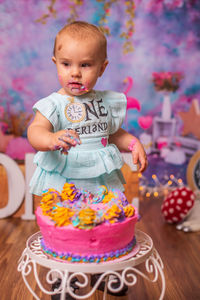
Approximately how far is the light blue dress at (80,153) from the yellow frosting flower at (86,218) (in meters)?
0.29

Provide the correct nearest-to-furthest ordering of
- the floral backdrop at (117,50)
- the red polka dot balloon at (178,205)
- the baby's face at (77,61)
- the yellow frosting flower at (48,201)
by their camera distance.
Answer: the yellow frosting flower at (48,201)
the baby's face at (77,61)
the red polka dot balloon at (178,205)
the floral backdrop at (117,50)

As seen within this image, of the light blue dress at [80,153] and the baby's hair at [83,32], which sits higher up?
the baby's hair at [83,32]

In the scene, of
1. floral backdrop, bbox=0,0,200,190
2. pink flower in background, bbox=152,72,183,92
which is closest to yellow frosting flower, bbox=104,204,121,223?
floral backdrop, bbox=0,0,200,190

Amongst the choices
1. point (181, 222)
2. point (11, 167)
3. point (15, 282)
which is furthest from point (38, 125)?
point (181, 222)

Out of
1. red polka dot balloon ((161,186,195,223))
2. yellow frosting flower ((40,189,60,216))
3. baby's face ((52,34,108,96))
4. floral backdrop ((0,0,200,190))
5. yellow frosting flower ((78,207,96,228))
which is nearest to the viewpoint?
yellow frosting flower ((78,207,96,228))

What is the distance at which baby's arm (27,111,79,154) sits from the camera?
1.09 meters

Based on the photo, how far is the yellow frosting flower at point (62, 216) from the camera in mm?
1085

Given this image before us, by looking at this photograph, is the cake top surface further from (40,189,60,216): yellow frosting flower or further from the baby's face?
the baby's face

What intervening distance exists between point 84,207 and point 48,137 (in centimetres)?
24

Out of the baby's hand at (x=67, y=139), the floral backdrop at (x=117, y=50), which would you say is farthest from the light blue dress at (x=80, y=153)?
the floral backdrop at (x=117, y=50)

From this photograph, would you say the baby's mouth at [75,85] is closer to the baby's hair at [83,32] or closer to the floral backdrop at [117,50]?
the baby's hair at [83,32]

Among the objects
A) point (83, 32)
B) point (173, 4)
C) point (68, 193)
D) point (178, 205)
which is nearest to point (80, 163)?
point (68, 193)

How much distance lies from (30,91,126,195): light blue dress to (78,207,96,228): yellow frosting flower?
0.94 feet

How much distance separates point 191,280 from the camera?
5.68 feet
